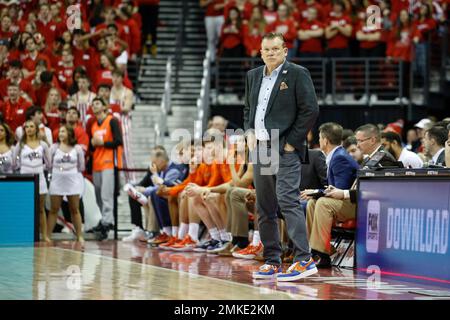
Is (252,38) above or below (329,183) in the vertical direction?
above

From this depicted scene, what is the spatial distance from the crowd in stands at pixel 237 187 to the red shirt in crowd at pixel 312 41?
4118 millimetres

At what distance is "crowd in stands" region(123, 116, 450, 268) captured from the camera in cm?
1090

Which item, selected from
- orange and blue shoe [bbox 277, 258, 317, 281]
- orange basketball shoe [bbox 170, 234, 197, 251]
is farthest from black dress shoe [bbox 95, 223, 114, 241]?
orange and blue shoe [bbox 277, 258, 317, 281]

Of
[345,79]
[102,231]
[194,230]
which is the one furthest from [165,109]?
[194,230]

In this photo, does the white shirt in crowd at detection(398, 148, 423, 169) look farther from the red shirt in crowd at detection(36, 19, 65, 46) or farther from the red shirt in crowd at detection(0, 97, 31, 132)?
the red shirt in crowd at detection(36, 19, 65, 46)

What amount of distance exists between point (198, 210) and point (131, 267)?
3.10m

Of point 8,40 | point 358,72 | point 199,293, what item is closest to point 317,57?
point 358,72

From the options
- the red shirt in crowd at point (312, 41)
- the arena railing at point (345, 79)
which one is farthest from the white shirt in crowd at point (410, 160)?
the red shirt in crowd at point (312, 41)

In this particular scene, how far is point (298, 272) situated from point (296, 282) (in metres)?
0.09

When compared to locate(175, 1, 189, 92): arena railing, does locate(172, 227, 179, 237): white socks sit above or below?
below

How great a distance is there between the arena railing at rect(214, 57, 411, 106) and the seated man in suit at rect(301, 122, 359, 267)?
810 cm

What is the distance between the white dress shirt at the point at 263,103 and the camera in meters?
9.16

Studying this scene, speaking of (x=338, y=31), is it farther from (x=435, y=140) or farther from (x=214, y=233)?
(x=435, y=140)

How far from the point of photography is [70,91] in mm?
18109
